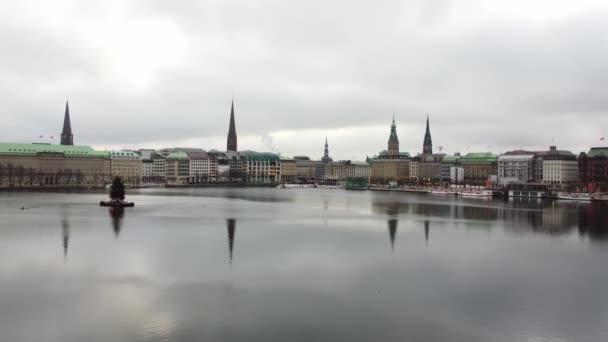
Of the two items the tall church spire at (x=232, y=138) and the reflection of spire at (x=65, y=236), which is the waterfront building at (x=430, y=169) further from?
the reflection of spire at (x=65, y=236)

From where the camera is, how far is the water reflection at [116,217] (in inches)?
1316

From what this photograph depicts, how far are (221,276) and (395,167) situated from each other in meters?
136

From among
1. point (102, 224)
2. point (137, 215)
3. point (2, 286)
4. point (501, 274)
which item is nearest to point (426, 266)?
point (501, 274)

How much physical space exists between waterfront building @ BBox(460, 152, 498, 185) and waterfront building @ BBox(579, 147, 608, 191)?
37473 millimetres

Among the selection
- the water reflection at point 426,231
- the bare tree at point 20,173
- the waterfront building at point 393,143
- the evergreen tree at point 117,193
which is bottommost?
the water reflection at point 426,231

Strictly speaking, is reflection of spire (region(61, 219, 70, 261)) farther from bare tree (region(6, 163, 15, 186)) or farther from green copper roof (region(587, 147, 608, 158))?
green copper roof (region(587, 147, 608, 158))

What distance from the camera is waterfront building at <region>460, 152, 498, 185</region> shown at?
132m

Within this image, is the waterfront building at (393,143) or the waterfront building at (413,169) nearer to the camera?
the waterfront building at (413,169)

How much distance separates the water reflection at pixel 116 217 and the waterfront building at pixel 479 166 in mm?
99143

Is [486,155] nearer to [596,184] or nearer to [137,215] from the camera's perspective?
[596,184]

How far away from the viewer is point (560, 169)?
99.9m

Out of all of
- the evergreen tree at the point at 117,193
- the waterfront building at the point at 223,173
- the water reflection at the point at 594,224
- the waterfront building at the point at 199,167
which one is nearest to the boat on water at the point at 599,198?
the water reflection at the point at 594,224

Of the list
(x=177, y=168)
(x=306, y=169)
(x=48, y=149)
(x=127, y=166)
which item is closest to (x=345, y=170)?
(x=306, y=169)

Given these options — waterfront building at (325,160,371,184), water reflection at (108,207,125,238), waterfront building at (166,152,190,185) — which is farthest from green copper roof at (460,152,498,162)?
water reflection at (108,207,125,238)
